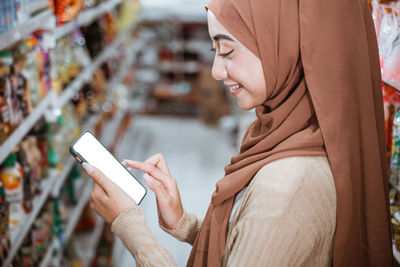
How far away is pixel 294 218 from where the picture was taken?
37.4 inches

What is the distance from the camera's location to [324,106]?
1.04m

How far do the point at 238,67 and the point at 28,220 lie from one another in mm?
1235

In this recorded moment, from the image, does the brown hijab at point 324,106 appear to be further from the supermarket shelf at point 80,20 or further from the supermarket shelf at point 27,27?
the supermarket shelf at point 80,20

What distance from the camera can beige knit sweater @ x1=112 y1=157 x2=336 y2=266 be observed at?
3.11 feet

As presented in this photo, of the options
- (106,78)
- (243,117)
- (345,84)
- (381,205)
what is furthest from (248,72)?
(106,78)

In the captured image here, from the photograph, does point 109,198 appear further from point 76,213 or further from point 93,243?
point 93,243

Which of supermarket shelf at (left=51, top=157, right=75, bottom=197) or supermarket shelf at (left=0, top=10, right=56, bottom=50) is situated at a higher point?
supermarket shelf at (left=0, top=10, right=56, bottom=50)

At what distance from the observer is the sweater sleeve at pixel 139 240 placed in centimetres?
115

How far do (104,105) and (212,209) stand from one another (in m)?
2.92

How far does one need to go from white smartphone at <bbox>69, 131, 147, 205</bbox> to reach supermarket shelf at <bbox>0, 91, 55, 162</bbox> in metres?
0.30

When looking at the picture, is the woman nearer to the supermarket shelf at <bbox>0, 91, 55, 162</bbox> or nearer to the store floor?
the supermarket shelf at <bbox>0, 91, 55, 162</bbox>

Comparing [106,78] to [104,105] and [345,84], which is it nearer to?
[104,105]

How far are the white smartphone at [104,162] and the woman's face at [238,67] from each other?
55 centimetres

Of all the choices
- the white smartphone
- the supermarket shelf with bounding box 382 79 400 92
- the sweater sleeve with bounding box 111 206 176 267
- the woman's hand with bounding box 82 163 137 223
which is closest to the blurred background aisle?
the supermarket shelf with bounding box 382 79 400 92
